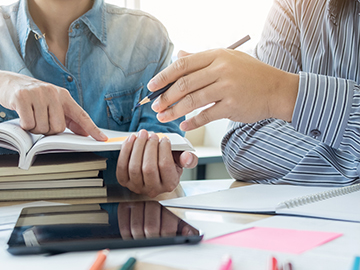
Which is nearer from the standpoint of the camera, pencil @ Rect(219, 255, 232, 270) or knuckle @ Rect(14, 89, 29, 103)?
pencil @ Rect(219, 255, 232, 270)

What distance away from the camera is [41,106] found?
62cm

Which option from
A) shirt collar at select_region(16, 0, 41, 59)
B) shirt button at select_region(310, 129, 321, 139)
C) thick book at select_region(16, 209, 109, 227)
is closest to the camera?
thick book at select_region(16, 209, 109, 227)

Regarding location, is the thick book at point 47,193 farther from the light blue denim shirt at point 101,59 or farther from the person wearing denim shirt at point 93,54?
the light blue denim shirt at point 101,59

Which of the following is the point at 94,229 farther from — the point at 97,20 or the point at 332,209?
the point at 97,20

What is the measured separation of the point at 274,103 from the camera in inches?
24.3

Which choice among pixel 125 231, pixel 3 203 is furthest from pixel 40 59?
pixel 125 231

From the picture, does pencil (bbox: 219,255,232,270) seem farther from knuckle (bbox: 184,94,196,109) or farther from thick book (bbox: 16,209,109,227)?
knuckle (bbox: 184,94,196,109)

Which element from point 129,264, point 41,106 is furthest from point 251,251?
point 41,106

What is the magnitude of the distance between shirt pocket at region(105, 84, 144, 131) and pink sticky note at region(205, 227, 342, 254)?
0.64m

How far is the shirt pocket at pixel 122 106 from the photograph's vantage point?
3.23 ft

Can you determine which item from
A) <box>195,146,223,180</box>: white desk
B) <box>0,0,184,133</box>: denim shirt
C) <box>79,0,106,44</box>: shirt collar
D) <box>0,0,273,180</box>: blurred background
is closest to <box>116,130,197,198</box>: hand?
<box>0,0,184,133</box>: denim shirt

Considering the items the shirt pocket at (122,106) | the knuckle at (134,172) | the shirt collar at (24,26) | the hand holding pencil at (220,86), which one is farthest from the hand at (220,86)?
the shirt collar at (24,26)

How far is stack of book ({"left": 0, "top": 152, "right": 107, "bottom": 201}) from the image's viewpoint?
0.58 metres

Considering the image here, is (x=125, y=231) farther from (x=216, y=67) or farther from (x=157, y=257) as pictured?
(x=216, y=67)
